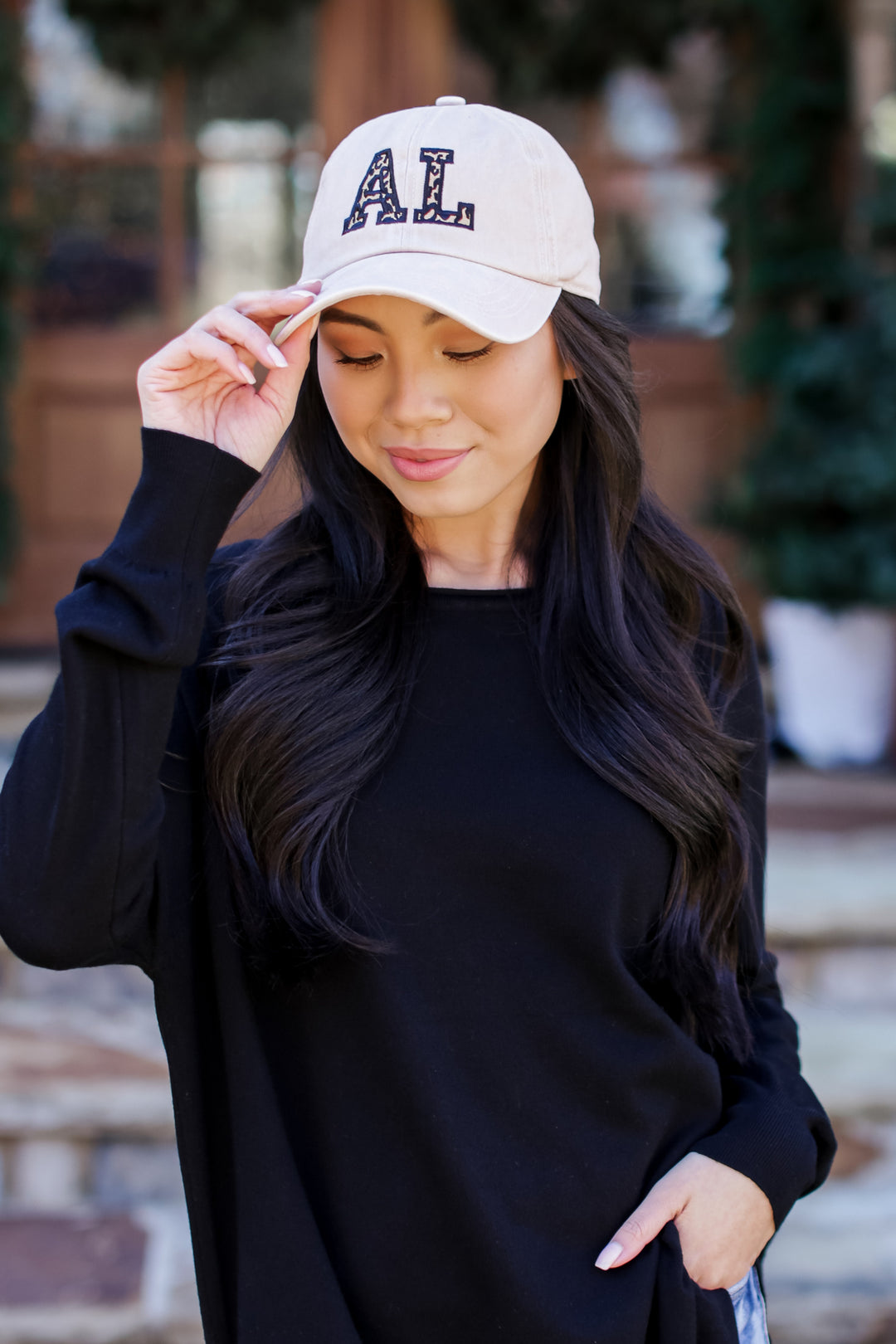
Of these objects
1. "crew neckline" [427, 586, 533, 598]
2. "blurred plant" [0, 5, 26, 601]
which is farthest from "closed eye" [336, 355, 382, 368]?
"blurred plant" [0, 5, 26, 601]

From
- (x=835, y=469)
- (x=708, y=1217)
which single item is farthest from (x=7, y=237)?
(x=708, y=1217)

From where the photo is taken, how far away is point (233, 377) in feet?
3.82

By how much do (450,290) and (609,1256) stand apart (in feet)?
2.90

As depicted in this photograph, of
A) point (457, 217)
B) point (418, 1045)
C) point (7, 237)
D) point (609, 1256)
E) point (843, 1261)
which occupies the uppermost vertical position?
point (7, 237)

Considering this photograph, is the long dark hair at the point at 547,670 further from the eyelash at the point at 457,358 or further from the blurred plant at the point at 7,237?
the blurred plant at the point at 7,237

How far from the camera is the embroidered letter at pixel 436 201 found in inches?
46.9

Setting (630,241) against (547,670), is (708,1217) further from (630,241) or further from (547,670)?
(630,241)

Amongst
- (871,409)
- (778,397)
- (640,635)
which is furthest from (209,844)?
(778,397)

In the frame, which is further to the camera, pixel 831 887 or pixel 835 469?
pixel 835 469

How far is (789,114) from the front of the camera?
3.97m

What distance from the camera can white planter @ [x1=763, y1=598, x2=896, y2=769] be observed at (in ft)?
12.4

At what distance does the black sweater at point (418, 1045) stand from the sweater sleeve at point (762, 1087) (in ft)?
0.38

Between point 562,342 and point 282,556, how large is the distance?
14.2 inches

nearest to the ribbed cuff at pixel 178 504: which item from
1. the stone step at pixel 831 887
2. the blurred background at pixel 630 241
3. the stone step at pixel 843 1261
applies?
the stone step at pixel 843 1261
